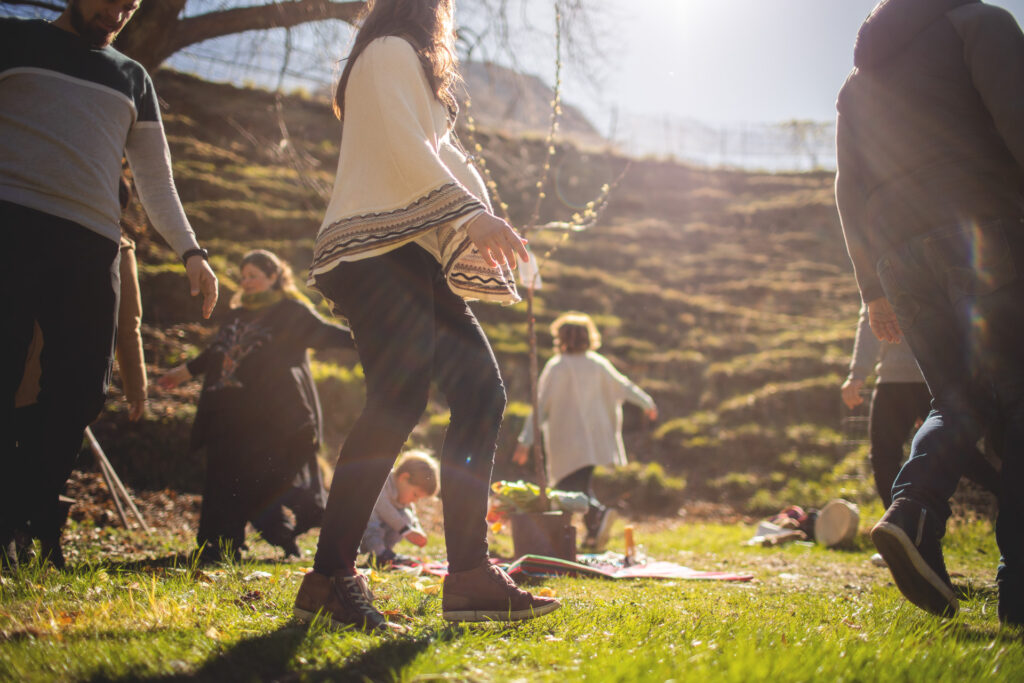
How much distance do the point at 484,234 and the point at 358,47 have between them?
2.52 feet

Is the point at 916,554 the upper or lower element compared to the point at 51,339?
lower

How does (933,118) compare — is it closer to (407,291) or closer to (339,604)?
(407,291)

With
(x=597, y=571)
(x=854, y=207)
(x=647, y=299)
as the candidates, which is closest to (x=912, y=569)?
(x=854, y=207)

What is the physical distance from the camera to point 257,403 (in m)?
4.48

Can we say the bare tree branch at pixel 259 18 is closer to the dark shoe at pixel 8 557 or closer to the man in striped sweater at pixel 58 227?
the man in striped sweater at pixel 58 227

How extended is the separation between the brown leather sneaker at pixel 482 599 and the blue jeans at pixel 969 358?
3.94ft

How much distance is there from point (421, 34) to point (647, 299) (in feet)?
48.7

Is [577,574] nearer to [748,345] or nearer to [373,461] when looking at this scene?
[373,461]

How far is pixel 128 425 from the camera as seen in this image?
6855 mm

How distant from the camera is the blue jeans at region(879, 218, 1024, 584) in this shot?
2.07 metres

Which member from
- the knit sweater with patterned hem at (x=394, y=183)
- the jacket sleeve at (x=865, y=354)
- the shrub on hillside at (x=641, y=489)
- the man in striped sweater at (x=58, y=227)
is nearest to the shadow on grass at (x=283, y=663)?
the knit sweater with patterned hem at (x=394, y=183)

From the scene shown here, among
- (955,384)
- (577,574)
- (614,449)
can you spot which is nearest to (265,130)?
(614,449)

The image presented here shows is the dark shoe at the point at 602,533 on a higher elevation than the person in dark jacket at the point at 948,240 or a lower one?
lower

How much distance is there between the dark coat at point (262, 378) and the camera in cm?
444
